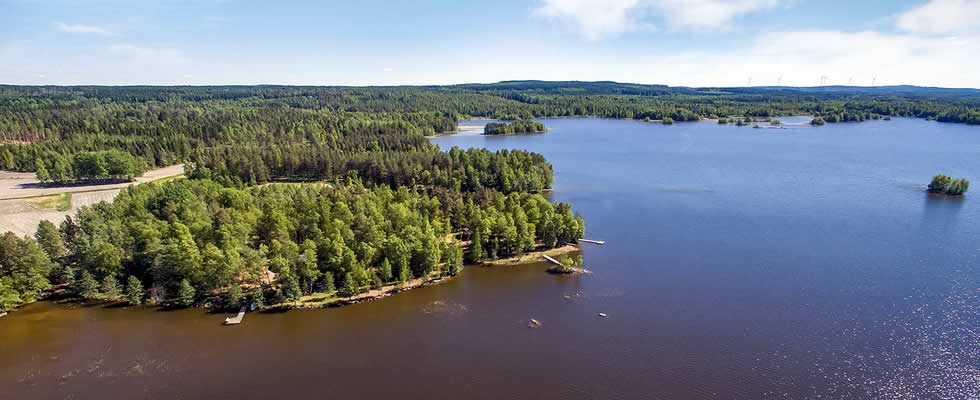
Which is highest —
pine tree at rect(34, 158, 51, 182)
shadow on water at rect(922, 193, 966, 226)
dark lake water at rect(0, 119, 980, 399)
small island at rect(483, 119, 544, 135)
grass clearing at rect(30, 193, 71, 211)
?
small island at rect(483, 119, 544, 135)

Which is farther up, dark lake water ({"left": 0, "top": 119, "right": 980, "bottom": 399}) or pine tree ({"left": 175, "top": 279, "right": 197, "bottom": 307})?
pine tree ({"left": 175, "top": 279, "right": 197, "bottom": 307})

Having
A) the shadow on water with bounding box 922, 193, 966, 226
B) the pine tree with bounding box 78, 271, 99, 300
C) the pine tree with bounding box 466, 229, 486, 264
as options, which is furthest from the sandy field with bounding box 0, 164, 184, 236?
the shadow on water with bounding box 922, 193, 966, 226

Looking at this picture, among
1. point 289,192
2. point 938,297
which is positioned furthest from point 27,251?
point 938,297

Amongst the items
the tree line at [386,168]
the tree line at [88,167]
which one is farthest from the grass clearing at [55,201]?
the tree line at [386,168]

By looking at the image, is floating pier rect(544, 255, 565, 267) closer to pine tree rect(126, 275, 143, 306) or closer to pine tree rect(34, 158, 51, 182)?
pine tree rect(126, 275, 143, 306)

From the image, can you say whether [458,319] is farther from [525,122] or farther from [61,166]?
[525,122]
